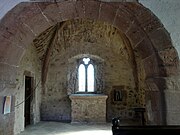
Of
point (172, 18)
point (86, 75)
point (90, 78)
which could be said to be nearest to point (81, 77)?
point (86, 75)

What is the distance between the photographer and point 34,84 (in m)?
7.04

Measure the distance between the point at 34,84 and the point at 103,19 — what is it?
5.30m

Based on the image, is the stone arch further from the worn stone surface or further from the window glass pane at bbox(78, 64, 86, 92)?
the window glass pane at bbox(78, 64, 86, 92)

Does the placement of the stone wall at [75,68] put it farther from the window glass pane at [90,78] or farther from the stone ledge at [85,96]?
the stone ledge at [85,96]

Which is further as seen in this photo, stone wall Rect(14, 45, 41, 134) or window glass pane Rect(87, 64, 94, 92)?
window glass pane Rect(87, 64, 94, 92)

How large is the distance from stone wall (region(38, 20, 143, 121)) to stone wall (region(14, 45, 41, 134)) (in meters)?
0.55

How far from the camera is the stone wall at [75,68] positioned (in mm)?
7707

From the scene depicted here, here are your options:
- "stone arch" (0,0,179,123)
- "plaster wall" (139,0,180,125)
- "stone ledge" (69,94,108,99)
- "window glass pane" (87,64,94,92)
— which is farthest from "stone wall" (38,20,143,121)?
"plaster wall" (139,0,180,125)

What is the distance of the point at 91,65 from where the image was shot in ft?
26.5

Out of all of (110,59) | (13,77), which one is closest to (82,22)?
(110,59)

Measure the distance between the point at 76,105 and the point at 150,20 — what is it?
5748 millimetres

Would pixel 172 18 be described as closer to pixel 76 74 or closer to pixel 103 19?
pixel 103 19

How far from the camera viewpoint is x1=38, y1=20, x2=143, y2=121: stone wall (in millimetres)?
7707

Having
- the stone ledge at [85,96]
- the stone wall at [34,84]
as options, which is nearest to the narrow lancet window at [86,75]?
the stone ledge at [85,96]
